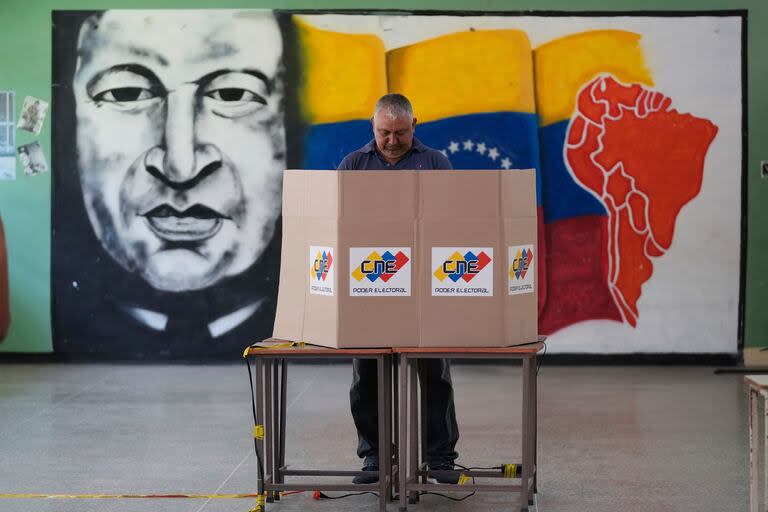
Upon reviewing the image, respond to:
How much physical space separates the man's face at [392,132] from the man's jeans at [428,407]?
33.6 inches

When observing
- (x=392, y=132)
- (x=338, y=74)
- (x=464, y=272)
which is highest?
(x=338, y=74)

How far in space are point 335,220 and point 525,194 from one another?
0.71 meters

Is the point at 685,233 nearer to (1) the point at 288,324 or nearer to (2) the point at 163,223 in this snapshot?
(2) the point at 163,223

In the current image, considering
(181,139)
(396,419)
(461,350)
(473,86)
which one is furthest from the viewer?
(181,139)

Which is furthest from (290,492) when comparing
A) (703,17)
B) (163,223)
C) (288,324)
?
(703,17)

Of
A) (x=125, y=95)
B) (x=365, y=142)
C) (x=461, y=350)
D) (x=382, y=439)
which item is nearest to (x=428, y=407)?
(x=382, y=439)

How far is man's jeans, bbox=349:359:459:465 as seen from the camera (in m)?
4.64

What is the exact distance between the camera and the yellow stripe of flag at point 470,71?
813cm

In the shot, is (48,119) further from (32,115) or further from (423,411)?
(423,411)

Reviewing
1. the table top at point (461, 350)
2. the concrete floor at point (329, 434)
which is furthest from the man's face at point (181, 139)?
the table top at point (461, 350)

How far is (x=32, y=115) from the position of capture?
830cm

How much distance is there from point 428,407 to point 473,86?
3906 mm

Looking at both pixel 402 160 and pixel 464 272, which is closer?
pixel 464 272

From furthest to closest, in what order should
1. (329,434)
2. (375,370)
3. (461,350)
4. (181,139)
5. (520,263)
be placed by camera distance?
(181,139), (329,434), (375,370), (520,263), (461,350)
